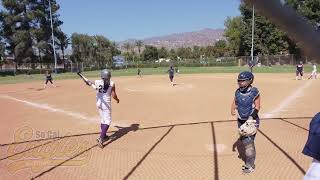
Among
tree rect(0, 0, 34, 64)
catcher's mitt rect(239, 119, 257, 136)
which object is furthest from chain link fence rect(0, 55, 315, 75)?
catcher's mitt rect(239, 119, 257, 136)

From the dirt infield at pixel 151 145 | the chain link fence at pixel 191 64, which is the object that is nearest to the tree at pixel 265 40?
the chain link fence at pixel 191 64

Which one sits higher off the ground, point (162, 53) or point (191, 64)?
point (162, 53)

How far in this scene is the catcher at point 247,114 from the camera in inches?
268

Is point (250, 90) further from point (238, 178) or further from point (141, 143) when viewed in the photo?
point (141, 143)

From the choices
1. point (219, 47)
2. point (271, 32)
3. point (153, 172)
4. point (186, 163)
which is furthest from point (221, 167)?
point (219, 47)

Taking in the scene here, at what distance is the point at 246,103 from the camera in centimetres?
694

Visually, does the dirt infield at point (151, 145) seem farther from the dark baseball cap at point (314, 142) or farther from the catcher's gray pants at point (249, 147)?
the dark baseball cap at point (314, 142)

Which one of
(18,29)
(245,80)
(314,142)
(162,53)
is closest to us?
(314,142)

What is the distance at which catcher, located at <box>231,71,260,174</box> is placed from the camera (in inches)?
268

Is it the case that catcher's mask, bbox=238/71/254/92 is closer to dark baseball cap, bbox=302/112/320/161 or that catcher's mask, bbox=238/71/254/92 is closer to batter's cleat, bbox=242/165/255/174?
batter's cleat, bbox=242/165/255/174

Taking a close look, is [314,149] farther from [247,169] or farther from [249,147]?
[247,169]

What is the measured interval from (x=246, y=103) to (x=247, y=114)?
19 cm

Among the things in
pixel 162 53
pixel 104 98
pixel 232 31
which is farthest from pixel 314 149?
pixel 162 53

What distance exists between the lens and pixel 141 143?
9.55 metres
